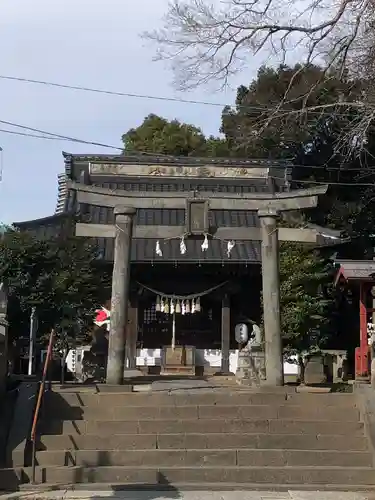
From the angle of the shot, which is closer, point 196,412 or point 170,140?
point 196,412

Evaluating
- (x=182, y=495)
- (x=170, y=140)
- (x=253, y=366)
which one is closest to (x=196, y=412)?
(x=182, y=495)

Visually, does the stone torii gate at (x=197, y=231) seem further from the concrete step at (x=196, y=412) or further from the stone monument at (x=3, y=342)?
the stone monument at (x=3, y=342)

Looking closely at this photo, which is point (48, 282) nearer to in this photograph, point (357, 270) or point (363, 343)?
point (357, 270)

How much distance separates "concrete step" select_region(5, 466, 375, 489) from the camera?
355 inches

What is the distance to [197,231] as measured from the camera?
1371 centimetres

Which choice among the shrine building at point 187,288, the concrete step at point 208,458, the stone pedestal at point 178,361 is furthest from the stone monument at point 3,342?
the stone pedestal at point 178,361

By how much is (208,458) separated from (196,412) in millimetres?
1151

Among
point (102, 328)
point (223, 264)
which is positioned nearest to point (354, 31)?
point (223, 264)

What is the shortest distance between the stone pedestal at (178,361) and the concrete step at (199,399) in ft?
31.2

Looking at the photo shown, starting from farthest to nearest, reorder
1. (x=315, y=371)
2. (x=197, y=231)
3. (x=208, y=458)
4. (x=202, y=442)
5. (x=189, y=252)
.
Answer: (x=189, y=252) → (x=315, y=371) → (x=197, y=231) → (x=202, y=442) → (x=208, y=458)

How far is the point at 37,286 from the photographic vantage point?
15047 millimetres

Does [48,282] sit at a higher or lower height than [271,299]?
higher

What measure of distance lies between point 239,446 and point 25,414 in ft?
10.9

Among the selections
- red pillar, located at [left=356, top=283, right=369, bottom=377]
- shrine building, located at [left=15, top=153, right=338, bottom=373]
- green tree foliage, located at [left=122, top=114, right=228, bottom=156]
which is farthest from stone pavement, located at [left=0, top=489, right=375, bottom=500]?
green tree foliage, located at [left=122, top=114, right=228, bottom=156]
